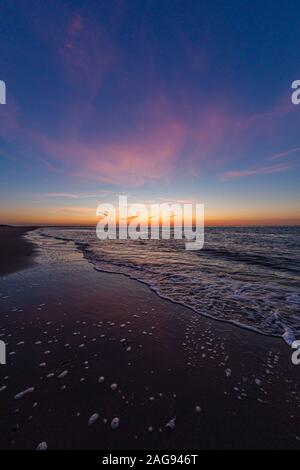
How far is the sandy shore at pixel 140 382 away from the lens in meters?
2.37

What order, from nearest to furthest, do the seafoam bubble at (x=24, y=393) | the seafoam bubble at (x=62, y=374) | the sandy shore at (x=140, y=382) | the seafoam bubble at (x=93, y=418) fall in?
1. the sandy shore at (x=140, y=382)
2. the seafoam bubble at (x=93, y=418)
3. the seafoam bubble at (x=24, y=393)
4. the seafoam bubble at (x=62, y=374)

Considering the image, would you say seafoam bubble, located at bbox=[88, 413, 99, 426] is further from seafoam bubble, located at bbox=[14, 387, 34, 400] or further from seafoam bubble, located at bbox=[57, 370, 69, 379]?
seafoam bubble, located at bbox=[14, 387, 34, 400]

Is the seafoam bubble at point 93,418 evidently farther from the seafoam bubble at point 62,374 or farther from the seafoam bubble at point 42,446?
the seafoam bubble at point 62,374

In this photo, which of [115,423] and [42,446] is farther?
[115,423]

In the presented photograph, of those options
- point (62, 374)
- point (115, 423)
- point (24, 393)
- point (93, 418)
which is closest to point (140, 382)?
point (115, 423)

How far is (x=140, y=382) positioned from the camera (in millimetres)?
3152

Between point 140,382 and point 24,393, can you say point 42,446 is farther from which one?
point 140,382

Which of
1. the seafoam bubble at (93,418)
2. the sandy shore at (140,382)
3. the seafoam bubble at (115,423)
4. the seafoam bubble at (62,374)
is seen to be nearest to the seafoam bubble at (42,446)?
the sandy shore at (140,382)

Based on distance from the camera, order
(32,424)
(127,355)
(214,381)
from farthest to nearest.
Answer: (127,355) < (214,381) < (32,424)

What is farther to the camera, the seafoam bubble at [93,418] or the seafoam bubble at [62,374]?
the seafoam bubble at [62,374]

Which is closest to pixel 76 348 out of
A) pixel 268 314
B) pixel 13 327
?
pixel 13 327
